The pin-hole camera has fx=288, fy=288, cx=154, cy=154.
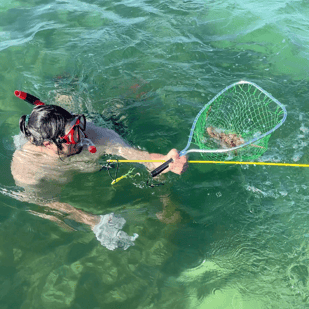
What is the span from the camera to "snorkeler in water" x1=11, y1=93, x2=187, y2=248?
3189 millimetres

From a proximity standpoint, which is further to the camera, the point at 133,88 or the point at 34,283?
the point at 133,88

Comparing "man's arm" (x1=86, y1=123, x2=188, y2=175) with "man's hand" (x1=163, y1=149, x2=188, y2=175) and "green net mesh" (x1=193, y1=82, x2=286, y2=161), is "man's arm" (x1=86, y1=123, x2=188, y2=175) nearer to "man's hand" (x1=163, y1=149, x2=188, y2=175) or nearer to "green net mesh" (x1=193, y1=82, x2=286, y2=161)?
"man's hand" (x1=163, y1=149, x2=188, y2=175)

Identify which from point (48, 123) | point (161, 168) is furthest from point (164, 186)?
point (48, 123)

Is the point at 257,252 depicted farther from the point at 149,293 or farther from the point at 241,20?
the point at 241,20

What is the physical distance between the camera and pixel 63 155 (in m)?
3.62

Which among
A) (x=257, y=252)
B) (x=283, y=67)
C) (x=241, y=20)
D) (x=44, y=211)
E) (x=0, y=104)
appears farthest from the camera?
(x=241, y=20)

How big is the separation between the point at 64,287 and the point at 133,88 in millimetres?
3809

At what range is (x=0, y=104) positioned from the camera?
5656 millimetres

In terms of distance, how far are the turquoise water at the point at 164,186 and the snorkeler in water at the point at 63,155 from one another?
6.6 inches

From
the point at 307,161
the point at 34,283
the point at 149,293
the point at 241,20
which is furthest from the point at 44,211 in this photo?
the point at 241,20

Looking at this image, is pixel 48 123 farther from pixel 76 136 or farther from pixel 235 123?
pixel 235 123

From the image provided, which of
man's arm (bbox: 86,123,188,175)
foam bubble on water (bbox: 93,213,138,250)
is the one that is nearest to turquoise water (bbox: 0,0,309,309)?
foam bubble on water (bbox: 93,213,138,250)

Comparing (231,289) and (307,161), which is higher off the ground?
(307,161)

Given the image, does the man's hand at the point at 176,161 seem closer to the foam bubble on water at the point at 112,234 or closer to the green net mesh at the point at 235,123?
the green net mesh at the point at 235,123
